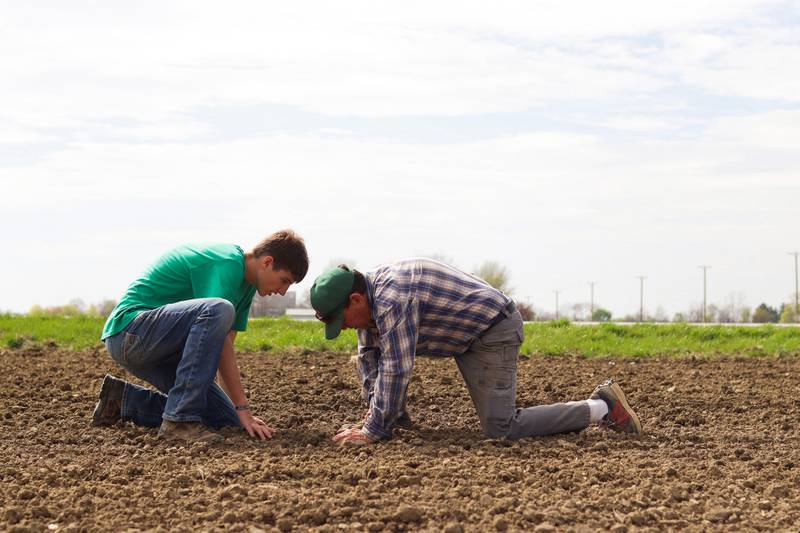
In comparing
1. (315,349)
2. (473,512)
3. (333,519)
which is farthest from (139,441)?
(315,349)

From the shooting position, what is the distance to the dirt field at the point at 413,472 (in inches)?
163

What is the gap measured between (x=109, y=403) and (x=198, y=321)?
125 cm

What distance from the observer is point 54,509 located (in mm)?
4332

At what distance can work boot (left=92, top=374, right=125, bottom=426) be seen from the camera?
6.45 m

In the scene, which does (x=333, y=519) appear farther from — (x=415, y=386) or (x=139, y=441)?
(x=415, y=386)

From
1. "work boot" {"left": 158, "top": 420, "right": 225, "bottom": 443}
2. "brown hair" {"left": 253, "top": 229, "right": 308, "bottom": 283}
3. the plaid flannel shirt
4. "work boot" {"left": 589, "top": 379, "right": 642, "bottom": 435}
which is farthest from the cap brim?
"work boot" {"left": 589, "top": 379, "right": 642, "bottom": 435}

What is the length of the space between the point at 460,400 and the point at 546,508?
3449mm

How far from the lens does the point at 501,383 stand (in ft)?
19.1

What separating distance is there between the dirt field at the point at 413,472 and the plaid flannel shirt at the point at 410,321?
1.11ft

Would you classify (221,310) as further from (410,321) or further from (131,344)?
(410,321)

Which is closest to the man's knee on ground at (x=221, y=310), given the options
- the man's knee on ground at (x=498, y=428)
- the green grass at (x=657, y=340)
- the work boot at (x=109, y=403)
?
the work boot at (x=109, y=403)

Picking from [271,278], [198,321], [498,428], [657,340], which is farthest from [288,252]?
[657,340]

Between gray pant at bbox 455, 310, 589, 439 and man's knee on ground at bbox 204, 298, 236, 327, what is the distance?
143cm

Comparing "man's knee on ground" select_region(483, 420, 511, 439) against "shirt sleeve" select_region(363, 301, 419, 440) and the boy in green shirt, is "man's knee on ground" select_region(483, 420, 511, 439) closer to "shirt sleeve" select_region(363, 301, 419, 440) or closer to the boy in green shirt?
"shirt sleeve" select_region(363, 301, 419, 440)
